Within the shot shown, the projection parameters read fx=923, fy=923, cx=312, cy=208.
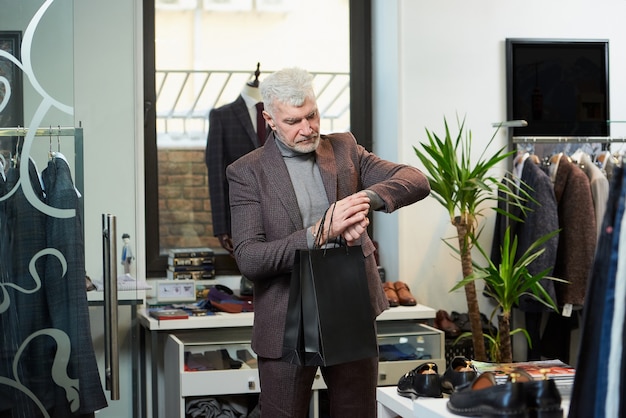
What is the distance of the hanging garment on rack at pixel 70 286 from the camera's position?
294 centimetres

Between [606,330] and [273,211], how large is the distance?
140 centimetres

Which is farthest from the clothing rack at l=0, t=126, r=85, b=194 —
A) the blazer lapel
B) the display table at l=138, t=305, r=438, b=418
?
the display table at l=138, t=305, r=438, b=418

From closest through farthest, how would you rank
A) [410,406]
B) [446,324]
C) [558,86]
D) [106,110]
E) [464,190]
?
[410,406] < [106,110] < [464,190] < [446,324] < [558,86]

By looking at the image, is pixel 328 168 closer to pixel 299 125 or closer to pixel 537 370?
pixel 299 125

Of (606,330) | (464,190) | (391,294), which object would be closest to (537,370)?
(606,330)

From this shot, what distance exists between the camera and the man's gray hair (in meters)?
2.62

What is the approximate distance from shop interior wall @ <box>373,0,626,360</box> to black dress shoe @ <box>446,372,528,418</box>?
3.07 m

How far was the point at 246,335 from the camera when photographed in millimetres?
4121

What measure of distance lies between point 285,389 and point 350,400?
0.64 ft

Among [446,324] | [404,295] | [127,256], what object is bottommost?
[446,324]

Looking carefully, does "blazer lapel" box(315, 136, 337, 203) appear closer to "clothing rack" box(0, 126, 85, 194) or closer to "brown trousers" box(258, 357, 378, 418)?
"brown trousers" box(258, 357, 378, 418)

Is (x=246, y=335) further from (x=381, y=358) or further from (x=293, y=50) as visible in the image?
(x=293, y=50)

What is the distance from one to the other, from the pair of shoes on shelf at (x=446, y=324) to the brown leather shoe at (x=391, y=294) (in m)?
0.29

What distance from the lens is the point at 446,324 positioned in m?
4.57
